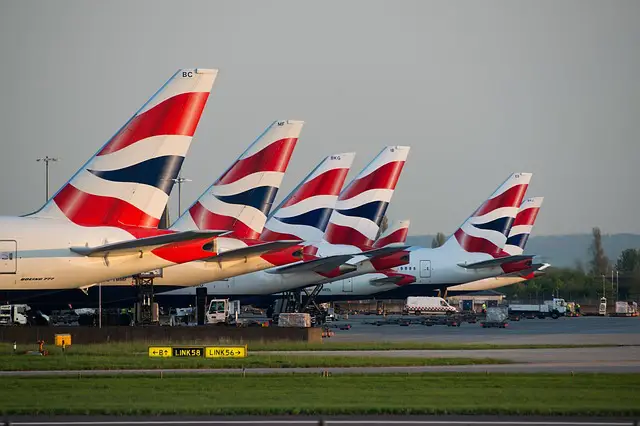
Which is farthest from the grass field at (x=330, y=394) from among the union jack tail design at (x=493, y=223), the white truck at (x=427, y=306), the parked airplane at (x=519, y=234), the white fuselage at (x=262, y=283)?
the parked airplane at (x=519, y=234)

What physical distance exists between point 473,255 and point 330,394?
262 feet

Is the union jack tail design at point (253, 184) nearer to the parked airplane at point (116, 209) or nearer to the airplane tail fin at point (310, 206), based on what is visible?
the airplane tail fin at point (310, 206)

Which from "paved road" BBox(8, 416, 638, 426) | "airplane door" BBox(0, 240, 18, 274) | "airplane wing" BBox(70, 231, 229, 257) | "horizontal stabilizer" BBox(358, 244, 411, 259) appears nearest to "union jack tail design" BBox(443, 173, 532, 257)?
"horizontal stabilizer" BBox(358, 244, 411, 259)

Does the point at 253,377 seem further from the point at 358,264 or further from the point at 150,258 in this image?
the point at 358,264

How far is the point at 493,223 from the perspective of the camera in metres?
112

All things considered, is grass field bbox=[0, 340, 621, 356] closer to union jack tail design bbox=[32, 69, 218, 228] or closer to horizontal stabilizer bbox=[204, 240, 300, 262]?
horizontal stabilizer bbox=[204, 240, 300, 262]

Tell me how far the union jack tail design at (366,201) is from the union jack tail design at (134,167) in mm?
38579

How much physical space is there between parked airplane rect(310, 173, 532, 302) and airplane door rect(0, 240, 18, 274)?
60.7 m

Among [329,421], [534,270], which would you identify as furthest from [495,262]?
[329,421]

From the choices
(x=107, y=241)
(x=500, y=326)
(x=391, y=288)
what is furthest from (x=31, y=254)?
(x=391, y=288)

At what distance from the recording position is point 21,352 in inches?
1988

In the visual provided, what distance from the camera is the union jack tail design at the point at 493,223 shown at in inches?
4382

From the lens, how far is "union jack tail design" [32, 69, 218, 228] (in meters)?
48.2

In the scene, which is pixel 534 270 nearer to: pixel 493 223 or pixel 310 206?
pixel 493 223
